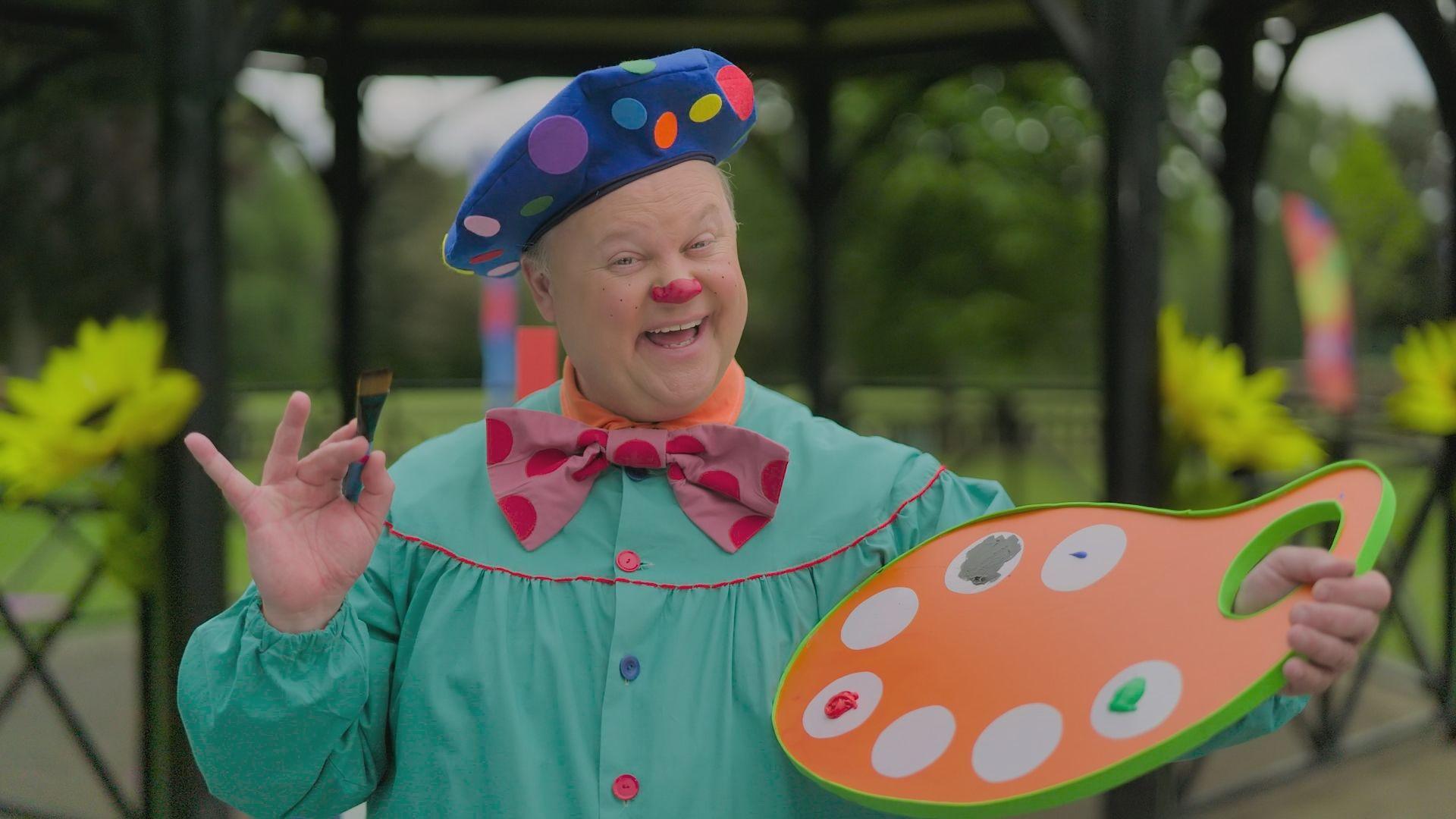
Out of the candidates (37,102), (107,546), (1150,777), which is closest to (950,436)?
(1150,777)

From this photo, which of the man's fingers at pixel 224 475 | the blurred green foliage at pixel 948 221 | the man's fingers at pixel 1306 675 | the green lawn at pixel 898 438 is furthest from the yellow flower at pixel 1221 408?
the blurred green foliage at pixel 948 221

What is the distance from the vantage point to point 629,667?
1.29m

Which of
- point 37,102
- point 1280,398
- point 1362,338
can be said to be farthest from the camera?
point 1362,338

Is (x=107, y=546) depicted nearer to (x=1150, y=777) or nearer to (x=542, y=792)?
(x=542, y=792)

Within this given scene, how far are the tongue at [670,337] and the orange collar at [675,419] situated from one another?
0.10 meters

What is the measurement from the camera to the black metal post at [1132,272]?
2949 mm

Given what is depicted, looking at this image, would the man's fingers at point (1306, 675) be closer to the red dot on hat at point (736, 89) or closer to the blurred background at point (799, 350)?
the red dot on hat at point (736, 89)

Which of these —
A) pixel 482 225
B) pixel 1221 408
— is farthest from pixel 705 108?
pixel 1221 408

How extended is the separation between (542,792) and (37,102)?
17.6 m

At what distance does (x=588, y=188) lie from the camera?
1.35 metres

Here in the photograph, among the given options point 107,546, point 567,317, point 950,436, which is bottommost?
point 950,436

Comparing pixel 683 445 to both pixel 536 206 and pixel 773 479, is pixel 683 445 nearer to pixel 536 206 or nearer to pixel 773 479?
pixel 773 479

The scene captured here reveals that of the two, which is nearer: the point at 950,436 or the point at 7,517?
the point at 950,436

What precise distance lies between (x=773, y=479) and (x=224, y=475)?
58 centimetres
